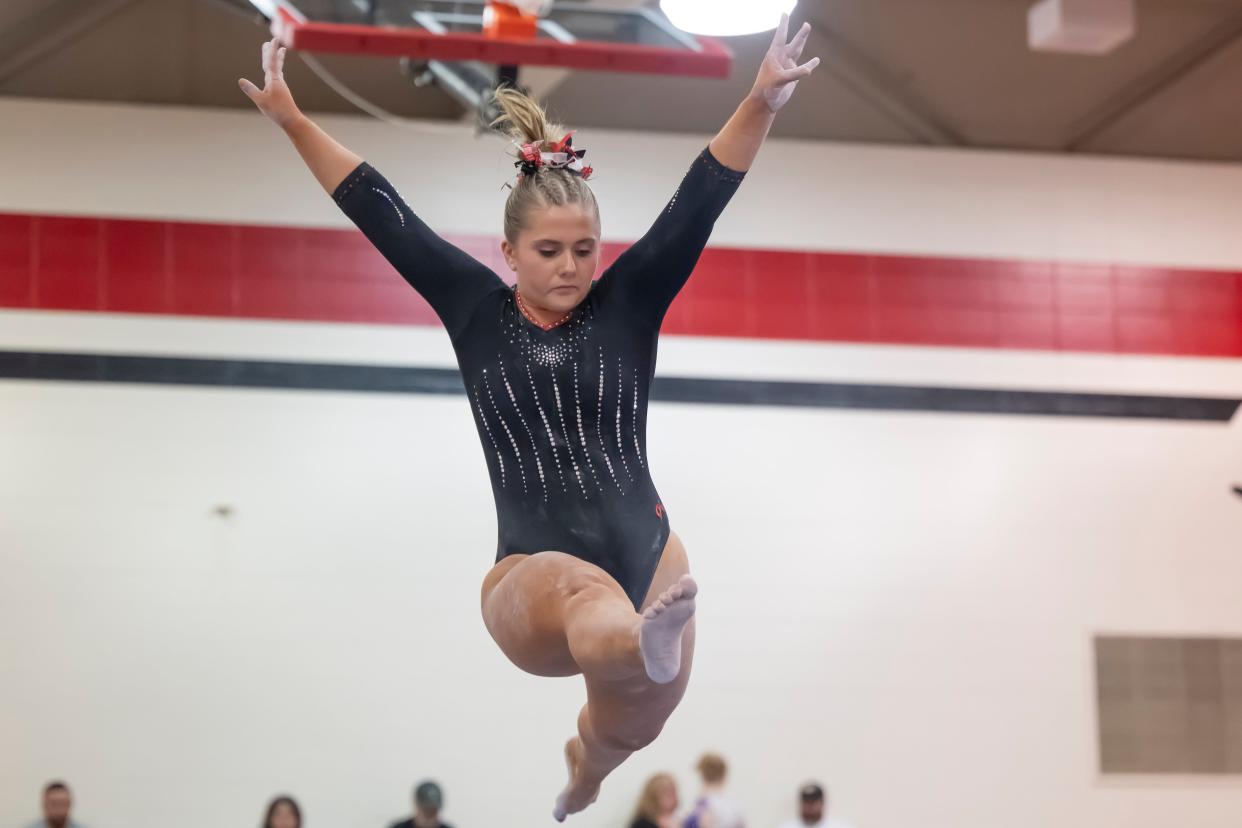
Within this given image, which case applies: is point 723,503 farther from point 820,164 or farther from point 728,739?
point 820,164

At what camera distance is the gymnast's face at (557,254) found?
2.86 m

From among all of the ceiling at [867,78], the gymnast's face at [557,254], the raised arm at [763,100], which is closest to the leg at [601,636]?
the gymnast's face at [557,254]

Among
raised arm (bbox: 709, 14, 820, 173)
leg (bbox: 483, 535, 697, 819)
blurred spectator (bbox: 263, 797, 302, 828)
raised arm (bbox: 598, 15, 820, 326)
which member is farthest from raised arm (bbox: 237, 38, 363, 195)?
blurred spectator (bbox: 263, 797, 302, 828)

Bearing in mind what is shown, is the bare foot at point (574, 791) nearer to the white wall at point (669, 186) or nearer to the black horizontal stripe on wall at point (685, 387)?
the black horizontal stripe on wall at point (685, 387)

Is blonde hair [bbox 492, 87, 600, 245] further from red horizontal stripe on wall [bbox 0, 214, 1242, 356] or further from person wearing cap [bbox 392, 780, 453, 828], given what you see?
person wearing cap [bbox 392, 780, 453, 828]

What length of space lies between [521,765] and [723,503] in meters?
1.95

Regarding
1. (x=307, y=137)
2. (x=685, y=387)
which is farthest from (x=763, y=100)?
(x=685, y=387)

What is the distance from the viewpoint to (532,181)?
9.68 ft

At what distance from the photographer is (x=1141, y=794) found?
802 cm

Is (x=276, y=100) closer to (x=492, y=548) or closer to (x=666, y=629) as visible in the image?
(x=666, y=629)

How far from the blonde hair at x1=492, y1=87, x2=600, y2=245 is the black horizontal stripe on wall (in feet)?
15.7

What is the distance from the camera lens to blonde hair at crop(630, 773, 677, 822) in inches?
291

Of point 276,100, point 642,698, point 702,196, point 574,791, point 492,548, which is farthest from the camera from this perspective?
point 492,548

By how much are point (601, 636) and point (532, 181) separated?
3.57 ft
